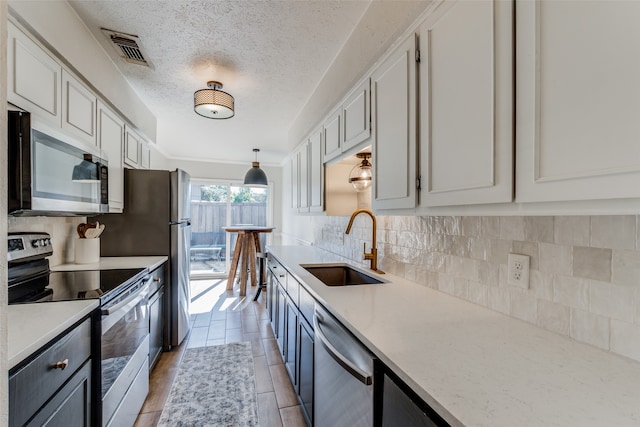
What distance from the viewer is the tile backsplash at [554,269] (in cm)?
80

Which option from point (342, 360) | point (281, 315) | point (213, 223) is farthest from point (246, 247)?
point (342, 360)

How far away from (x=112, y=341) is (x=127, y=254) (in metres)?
1.38

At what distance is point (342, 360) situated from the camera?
3.50 feet

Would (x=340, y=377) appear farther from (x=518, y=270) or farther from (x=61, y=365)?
(x=61, y=365)

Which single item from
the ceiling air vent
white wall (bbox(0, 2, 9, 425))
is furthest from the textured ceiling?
white wall (bbox(0, 2, 9, 425))

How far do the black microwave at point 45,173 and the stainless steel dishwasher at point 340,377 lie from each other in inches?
54.4

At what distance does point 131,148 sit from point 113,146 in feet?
1.40

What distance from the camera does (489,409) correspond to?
1.96 feet

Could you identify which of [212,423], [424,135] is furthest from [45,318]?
[424,135]

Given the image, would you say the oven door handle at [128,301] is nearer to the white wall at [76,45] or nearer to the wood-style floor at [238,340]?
the wood-style floor at [238,340]

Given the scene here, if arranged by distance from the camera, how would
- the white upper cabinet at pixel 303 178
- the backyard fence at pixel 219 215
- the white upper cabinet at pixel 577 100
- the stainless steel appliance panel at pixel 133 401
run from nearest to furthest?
the white upper cabinet at pixel 577 100 < the stainless steel appliance panel at pixel 133 401 < the white upper cabinet at pixel 303 178 < the backyard fence at pixel 219 215

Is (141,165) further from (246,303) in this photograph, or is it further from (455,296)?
(455,296)

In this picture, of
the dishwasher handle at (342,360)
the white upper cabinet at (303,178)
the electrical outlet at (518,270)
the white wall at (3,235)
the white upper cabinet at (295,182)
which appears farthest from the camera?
the white upper cabinet at (295,182)

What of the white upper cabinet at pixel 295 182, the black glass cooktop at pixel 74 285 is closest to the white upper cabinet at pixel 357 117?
the white upper cabinet at pixel 295 182
